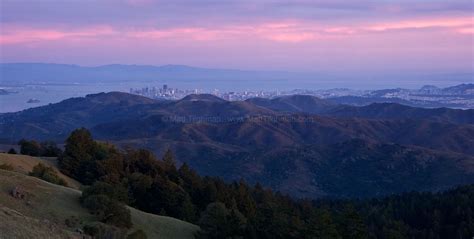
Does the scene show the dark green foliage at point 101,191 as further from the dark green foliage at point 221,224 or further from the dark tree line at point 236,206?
the dark green foliage at point 221,224

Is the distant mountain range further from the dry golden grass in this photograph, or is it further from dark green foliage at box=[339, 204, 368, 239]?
dark green foliage at box=[339, 204, 368, 239]

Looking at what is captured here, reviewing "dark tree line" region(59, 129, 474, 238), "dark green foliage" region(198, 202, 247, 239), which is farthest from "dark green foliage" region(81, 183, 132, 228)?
"dark green foliage" region(198, 202, 247, 239)

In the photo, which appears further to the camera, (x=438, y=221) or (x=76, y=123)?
(x=76, y=123)

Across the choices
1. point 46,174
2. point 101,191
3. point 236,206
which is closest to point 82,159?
point 46,174

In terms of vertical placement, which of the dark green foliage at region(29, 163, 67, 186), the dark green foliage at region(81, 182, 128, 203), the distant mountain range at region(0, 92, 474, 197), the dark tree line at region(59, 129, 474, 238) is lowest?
the distant mountain range at region(0, 92, 474, 197)

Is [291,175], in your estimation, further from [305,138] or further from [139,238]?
[139,238]

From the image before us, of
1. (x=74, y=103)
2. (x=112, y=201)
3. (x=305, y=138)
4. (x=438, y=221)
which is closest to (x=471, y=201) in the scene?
(x=438, y=221)
